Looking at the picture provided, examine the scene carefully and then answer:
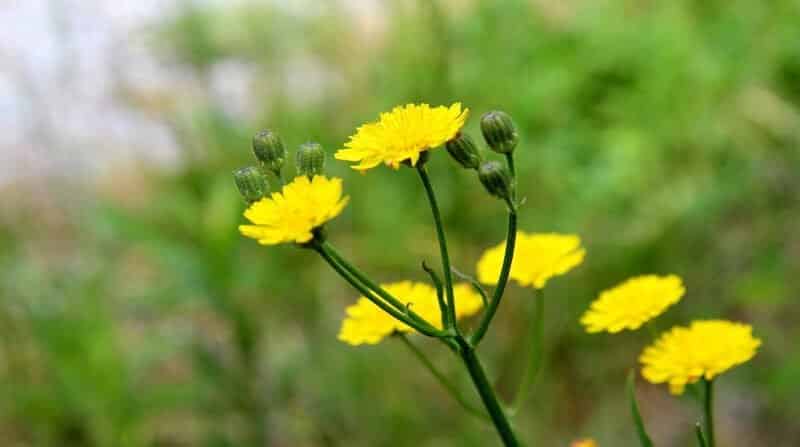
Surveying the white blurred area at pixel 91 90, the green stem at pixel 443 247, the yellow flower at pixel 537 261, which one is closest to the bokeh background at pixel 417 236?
the white blurred area at pixel 91 90

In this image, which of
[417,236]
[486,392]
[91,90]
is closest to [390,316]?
[486,392]

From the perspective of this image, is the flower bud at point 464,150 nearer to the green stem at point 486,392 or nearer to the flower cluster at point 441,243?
the flower cluster at point 441,243

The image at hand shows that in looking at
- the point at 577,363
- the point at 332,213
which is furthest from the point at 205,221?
the point at 332,213

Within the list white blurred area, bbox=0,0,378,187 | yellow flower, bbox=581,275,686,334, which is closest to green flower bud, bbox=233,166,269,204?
yellow flower, bbox=581,275,686,334

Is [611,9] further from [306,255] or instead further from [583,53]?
[306,255]

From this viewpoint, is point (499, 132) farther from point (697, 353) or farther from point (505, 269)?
point (697, 353)

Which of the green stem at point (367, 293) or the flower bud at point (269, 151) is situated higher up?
the flower bud at point (269, 151)
